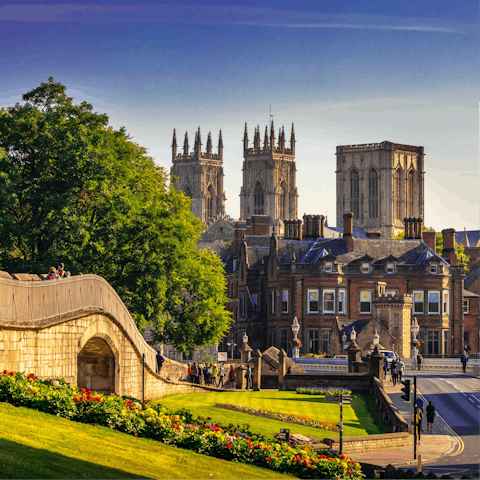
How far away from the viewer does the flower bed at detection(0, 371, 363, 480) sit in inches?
862

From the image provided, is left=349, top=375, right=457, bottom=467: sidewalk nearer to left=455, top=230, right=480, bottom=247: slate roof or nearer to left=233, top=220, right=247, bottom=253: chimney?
left=233, top=220, right=247, bottom=253: chimney

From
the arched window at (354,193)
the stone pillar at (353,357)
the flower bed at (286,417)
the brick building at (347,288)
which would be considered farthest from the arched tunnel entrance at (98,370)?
the arched window at (354,193)

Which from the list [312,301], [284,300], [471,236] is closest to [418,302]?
[312,301]

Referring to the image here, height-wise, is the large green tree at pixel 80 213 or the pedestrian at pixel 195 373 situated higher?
the large green tree at pixel 80 213

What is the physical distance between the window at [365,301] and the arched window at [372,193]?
9218cm

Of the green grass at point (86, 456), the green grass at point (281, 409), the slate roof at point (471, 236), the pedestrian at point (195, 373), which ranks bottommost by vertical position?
the green grass at point (281, 409)

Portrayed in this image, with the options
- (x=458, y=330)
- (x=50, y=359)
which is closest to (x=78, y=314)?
(x=50, y=359)

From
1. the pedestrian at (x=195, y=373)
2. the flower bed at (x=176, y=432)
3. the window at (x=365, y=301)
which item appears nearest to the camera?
the flower bed at (x=176, y=432)

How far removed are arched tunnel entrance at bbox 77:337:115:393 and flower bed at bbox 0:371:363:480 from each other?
6558 mm

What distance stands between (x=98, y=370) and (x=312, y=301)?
54.1 meters

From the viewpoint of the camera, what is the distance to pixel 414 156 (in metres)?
176

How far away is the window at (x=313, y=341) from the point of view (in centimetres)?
8350

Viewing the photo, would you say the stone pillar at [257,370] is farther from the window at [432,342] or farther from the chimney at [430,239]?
the chimney at [430,239]

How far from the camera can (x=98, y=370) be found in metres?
31.6
